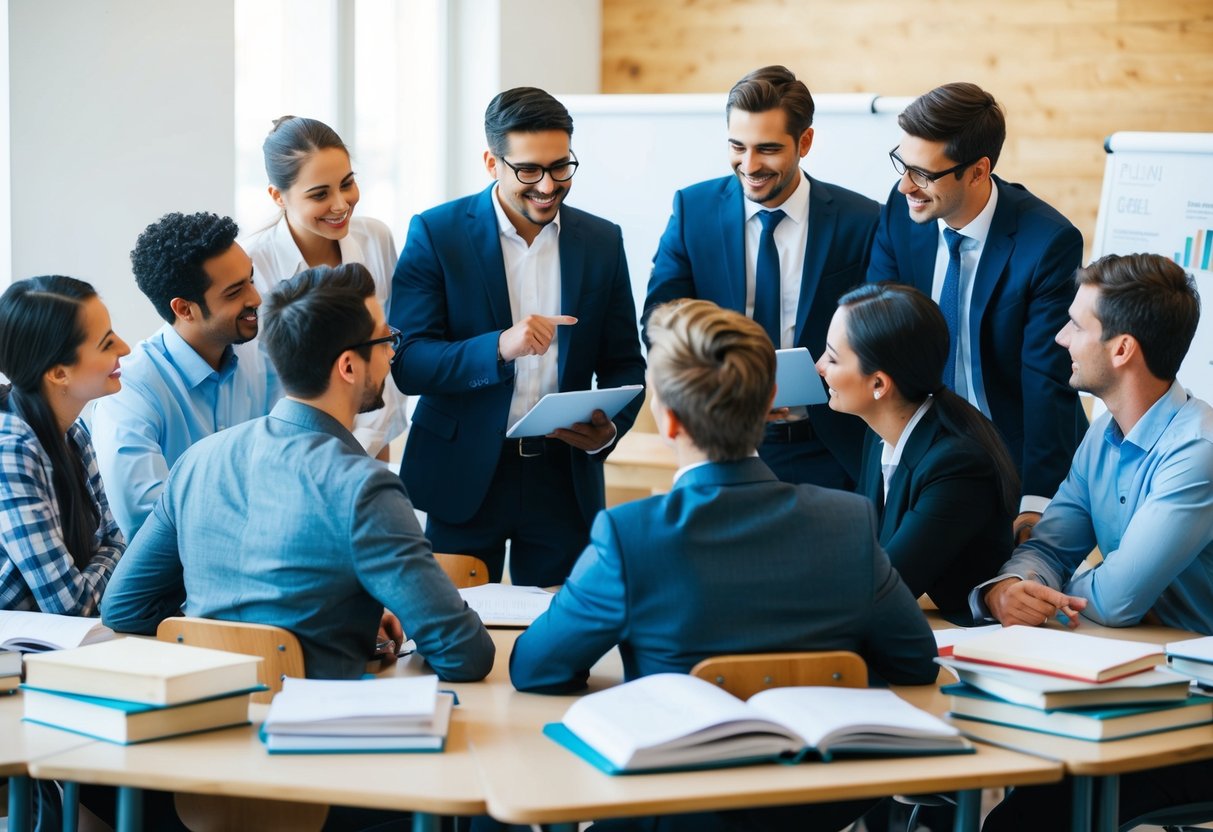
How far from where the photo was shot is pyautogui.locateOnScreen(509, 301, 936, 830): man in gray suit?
1813 millimetres

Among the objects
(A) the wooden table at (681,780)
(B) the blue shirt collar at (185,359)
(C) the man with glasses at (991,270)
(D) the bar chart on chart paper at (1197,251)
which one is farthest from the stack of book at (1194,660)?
(D) the bar chart on chart paper at (1197,251)

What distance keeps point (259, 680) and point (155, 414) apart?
39.9 inches

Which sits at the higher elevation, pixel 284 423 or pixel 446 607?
pixel 284 423

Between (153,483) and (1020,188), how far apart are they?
222 cm

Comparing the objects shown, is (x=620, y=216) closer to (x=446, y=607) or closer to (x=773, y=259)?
(x=773, y=259)

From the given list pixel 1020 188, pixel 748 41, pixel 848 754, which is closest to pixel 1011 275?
pixel 1020 188

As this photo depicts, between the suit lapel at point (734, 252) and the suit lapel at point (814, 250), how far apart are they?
0.15m

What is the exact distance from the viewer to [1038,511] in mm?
2930

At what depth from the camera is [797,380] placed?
2.94 metres

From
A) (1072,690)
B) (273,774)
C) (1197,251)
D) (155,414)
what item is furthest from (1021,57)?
(273,774)

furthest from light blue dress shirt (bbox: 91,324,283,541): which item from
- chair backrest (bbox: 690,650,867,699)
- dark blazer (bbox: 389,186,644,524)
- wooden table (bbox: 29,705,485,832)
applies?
chair backrest (bbox: 690,650,867,699)

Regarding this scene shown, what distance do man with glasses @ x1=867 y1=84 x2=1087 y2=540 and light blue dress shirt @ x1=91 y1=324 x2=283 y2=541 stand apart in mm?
1632

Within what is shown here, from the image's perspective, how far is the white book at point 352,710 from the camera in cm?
168

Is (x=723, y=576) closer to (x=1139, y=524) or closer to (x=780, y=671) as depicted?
(x=780, y=671)
